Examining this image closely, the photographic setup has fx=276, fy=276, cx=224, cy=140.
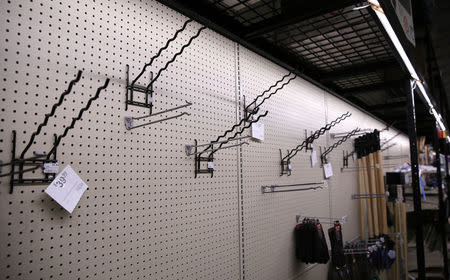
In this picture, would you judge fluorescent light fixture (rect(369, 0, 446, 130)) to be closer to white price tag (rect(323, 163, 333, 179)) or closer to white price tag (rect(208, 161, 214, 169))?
white price tag (rect(208, 161, 214, 169))

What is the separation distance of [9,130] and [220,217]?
1.10 metres

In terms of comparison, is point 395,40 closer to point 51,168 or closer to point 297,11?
point 297,11

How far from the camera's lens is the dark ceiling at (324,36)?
5.07 feet

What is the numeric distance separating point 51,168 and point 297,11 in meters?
1.40

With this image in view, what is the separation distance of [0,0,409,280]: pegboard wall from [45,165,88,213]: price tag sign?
40mm

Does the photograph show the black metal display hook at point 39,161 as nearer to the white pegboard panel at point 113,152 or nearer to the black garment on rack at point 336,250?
the white pegboard panel at point 113,152

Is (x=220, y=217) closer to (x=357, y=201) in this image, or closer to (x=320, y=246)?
(x=320, y=246)

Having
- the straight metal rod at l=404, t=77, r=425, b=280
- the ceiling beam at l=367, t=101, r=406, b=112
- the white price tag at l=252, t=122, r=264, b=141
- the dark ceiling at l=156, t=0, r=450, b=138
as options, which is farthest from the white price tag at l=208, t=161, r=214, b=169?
the ceiling beam at l=367, t=101, r=406, b=112

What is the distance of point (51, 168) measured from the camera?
0.93 m

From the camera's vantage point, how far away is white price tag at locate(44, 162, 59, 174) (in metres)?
0.92

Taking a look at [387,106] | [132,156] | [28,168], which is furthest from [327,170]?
[28,168]

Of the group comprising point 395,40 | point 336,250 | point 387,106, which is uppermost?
point 387,106

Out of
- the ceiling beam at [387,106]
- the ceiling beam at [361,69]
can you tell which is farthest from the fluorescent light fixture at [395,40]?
the ceiling beam at [387,106]

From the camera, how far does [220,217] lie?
5.26 feet
